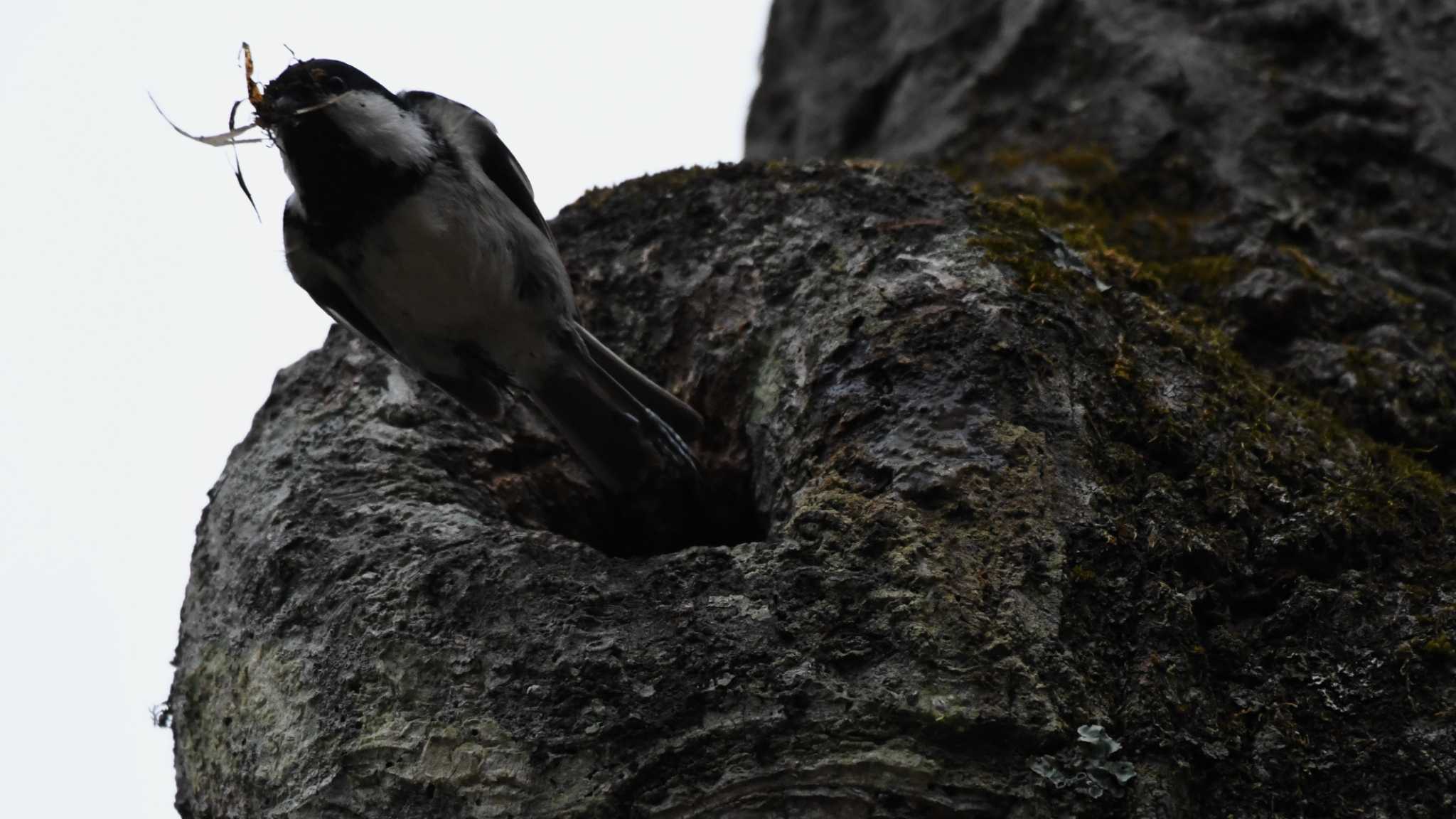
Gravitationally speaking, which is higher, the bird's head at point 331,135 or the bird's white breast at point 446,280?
the bird's head at point 331,135

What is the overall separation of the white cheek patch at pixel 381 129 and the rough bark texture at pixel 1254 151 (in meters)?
1.49

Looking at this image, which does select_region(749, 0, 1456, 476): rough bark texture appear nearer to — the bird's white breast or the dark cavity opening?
the dark cavity opening

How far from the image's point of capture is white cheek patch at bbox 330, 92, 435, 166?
2662mm

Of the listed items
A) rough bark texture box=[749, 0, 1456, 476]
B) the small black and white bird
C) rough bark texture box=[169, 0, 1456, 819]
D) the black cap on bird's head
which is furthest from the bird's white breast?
rough bark texture box=[749, 0, 1456, 476]

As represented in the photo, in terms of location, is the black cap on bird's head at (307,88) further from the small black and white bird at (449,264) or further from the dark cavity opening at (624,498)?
the dark cavity opening at (624,498)

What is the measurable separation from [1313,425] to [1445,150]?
3.78ft

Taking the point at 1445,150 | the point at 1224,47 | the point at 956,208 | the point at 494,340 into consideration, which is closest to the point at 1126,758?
the point at 956,208

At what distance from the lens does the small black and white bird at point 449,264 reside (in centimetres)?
267

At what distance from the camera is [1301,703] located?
1966mm

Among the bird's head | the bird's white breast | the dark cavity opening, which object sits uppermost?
the bird's head

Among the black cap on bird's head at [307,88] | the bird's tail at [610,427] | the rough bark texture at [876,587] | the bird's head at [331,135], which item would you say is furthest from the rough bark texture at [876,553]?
the black cap on bird's head at [307,88]

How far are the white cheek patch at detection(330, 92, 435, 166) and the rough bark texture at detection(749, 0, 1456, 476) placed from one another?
149 cm

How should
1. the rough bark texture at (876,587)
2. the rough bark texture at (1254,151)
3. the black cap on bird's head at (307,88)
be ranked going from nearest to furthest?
1. the rough bark texture at (876,587)
2. the black cap on bird's head at (307,88)
3. the rough bark texture at (1254,151)

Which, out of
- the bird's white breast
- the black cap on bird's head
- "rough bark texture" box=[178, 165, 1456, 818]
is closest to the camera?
"rough bark texture" box=[178, 165, 1456, 818]
